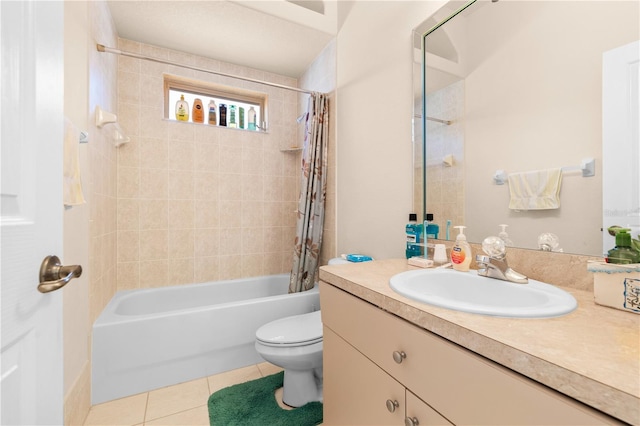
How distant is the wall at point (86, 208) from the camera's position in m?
1.20

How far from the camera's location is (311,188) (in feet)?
7.27

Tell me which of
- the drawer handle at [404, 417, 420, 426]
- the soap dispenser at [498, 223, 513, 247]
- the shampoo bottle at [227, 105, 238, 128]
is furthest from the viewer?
the shampoo bottle at [227, 105, 238, 128]

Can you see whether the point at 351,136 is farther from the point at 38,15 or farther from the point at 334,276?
the point at 38,15

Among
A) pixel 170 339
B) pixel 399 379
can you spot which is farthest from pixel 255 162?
pixel 399 379

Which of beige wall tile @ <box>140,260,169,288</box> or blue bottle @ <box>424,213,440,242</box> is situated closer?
blue bottle @ <box>424,213,440,242</box>

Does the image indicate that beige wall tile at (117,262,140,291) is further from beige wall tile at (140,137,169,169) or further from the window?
the window

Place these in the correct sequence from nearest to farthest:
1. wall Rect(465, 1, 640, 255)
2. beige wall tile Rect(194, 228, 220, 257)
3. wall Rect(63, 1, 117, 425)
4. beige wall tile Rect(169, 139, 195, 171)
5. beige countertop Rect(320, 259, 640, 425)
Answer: beige countertop Rect(320, 259, 640, 425), wall Rect(465, 1, 640, 255), wall Rect(63, 1, 117, 425), beige wall tile Rect(169, 139, 195, 171), beige wall tile Rect(194, 228, 220, 257)

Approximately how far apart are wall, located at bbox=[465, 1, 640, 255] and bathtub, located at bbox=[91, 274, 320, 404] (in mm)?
1428

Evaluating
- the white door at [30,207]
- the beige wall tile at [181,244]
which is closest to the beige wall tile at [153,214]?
the beige wall tile at [181,244]

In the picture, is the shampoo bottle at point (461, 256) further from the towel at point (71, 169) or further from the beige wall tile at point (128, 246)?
the beige wall tile at point (128, 246)

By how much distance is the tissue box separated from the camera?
0.64 metres

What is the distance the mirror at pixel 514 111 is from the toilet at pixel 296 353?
88 centimetres

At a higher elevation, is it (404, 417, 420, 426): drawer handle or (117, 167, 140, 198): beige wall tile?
(117, 167, 140, 198): beige wall tile

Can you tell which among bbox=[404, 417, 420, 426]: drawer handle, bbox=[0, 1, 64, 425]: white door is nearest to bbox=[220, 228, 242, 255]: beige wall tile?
bbox=[0, 1, 64, 425]: white door
